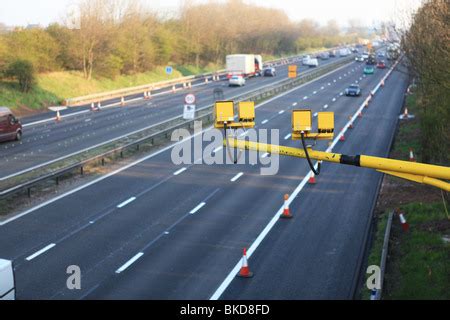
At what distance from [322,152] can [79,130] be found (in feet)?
100

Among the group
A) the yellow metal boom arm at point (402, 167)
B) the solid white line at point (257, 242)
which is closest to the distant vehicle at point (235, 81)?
the solid white line at point (257, 242)

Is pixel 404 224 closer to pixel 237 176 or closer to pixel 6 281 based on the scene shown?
pixel 237 176

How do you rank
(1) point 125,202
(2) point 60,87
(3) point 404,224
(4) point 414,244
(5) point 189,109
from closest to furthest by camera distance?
(4) point 414,244, (3) point 404,224, (1) point 125,202, (5) point 189,109, (2) point 60,87

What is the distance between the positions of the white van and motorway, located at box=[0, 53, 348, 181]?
1335 centimetres

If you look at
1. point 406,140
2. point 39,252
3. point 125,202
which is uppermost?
point 39,252

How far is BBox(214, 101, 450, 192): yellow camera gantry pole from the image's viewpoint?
727 centimetres

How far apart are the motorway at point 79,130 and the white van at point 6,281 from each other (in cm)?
1335

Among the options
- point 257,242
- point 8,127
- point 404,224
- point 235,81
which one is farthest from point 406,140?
point 235,81

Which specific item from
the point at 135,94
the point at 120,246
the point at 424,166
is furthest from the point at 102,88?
the point at 424,166

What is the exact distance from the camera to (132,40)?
241 ft

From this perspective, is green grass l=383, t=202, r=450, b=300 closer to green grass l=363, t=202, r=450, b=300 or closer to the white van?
green grass l=363, t=202, r=450, b=300

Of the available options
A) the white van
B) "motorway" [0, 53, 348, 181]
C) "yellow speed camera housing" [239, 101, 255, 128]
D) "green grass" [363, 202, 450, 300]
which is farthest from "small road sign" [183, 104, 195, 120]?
"yellow speed camera housing" [239, 101, 255, 128]

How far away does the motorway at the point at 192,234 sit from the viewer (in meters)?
13.3
